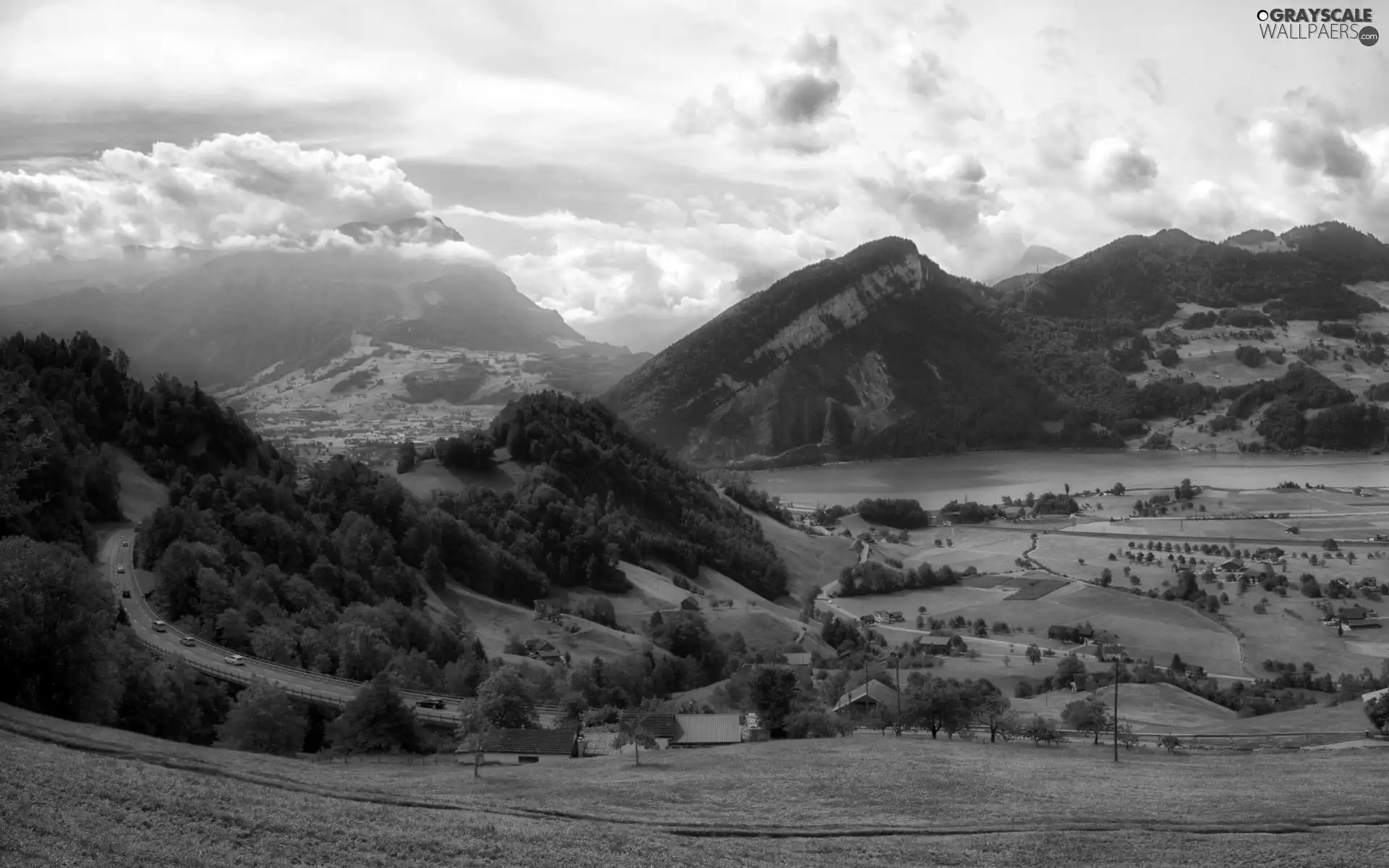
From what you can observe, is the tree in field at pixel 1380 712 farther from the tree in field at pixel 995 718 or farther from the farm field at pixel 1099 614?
the farm field at pixel 1099 614

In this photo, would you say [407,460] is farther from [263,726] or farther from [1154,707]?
[263,726]

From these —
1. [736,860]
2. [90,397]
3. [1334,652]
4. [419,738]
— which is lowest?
[1334,652]

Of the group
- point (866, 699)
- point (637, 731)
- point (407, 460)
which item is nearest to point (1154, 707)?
point (866, 699)

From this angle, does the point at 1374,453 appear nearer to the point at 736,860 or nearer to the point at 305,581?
the point at 305,581

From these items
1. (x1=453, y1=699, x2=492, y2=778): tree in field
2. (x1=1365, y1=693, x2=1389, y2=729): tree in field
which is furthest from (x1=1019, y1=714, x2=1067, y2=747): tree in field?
(x1=453, y1=699, x2=492, y2=778): tree in field

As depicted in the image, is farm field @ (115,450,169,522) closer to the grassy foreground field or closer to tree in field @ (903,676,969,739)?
the grassy foreground field

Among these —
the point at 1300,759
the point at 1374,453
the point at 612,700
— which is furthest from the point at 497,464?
the point at 1374,453
